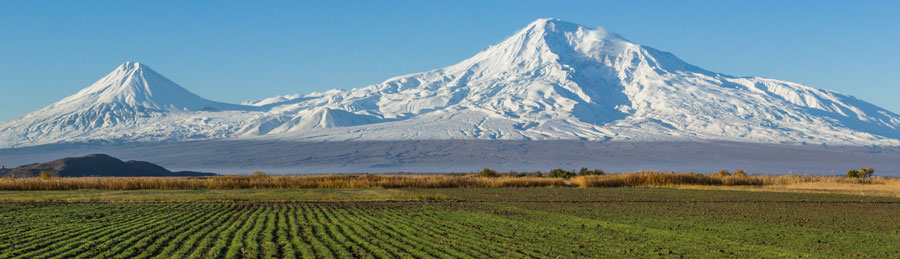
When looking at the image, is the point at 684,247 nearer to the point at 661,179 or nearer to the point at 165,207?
the point at 165,207

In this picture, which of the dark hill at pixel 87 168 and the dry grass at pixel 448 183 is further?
the dark hill at pixel 87 168

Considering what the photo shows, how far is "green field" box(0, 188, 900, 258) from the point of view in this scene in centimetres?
1819

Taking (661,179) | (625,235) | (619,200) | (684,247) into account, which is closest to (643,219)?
(625,235)

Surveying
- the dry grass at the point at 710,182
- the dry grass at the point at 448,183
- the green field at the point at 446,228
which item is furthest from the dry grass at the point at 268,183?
the green field at the point at 446,228

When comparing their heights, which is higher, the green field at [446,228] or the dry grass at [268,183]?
the dry grass at [268,183]

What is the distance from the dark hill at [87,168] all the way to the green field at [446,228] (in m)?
77.5

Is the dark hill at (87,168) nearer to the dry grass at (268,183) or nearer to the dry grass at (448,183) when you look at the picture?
the dry grass at (268,183)

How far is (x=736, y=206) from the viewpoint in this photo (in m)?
33.5

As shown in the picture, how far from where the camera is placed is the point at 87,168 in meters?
116

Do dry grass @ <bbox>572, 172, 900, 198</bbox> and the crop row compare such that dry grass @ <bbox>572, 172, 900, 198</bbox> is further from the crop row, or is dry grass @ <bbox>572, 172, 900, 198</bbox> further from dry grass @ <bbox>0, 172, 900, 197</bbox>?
the crop row

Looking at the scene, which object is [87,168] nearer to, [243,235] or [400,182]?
[400,182]

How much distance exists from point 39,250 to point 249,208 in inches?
573

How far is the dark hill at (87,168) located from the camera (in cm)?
10717

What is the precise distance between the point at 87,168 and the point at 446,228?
345ft
